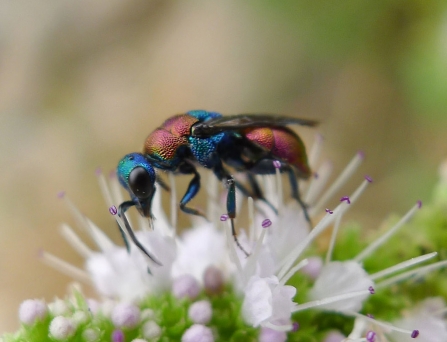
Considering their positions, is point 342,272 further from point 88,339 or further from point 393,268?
point 88,339

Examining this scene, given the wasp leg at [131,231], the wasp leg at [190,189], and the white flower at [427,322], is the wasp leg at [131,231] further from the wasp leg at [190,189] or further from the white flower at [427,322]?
the white flower at [427,322]

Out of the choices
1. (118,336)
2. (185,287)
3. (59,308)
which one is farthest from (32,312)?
(185,287)

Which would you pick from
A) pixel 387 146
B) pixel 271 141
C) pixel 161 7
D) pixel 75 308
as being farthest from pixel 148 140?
pixel 161 7

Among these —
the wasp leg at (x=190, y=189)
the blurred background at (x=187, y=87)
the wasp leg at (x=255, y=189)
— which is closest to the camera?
the wasp leg at (x=190, y=189)

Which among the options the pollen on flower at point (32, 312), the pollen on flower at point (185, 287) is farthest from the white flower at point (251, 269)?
the pollen on flower at point (32, 312)

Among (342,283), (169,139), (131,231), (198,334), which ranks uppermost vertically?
(169,139)

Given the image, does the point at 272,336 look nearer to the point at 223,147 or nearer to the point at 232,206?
the point at 232,206
